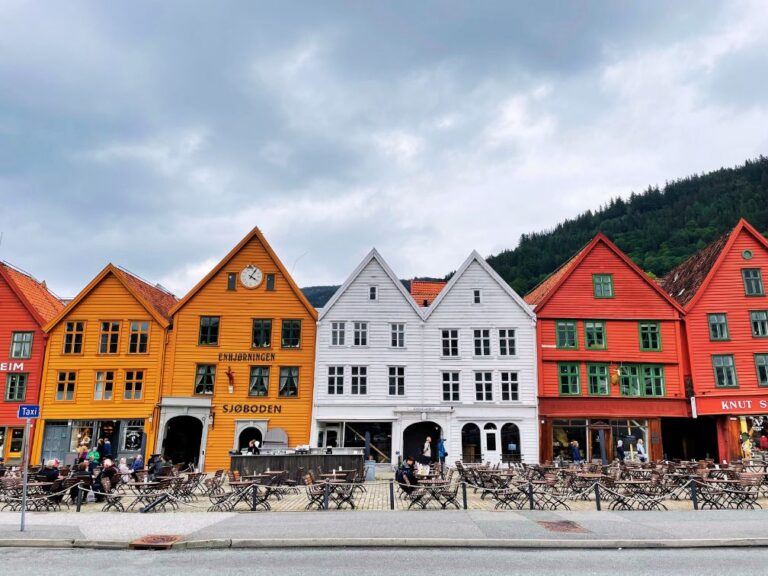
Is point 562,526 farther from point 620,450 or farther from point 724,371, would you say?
point 724,371

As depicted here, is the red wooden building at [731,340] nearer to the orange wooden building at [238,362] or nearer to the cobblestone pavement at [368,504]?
the cobblestone pavement at [368,504]

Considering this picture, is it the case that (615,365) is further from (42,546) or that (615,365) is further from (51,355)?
(51,355)

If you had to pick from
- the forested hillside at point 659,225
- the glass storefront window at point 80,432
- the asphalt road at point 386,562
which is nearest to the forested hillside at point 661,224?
the forested hillside at point 659,225

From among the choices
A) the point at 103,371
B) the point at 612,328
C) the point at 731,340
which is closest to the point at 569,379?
the point at 612,328

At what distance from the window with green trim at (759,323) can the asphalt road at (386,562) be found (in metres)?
26.3

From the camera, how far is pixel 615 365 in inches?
1348

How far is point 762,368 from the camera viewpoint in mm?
33969

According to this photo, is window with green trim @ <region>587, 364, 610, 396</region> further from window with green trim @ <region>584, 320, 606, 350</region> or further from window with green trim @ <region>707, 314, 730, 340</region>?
window with green trim @ <region>707, 314, 730, 340</region>

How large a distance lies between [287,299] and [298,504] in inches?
678

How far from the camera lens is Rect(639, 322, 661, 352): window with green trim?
3466 cm

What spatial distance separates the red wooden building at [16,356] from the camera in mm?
32500

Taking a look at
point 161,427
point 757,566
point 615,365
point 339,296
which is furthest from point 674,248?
point 757,566

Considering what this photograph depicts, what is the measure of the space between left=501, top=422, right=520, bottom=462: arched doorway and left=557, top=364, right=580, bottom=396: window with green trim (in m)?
3.43

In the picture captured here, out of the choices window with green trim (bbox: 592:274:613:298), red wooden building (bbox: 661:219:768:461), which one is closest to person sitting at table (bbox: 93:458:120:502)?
window with green trim (bbox: 592:274:613:298)
